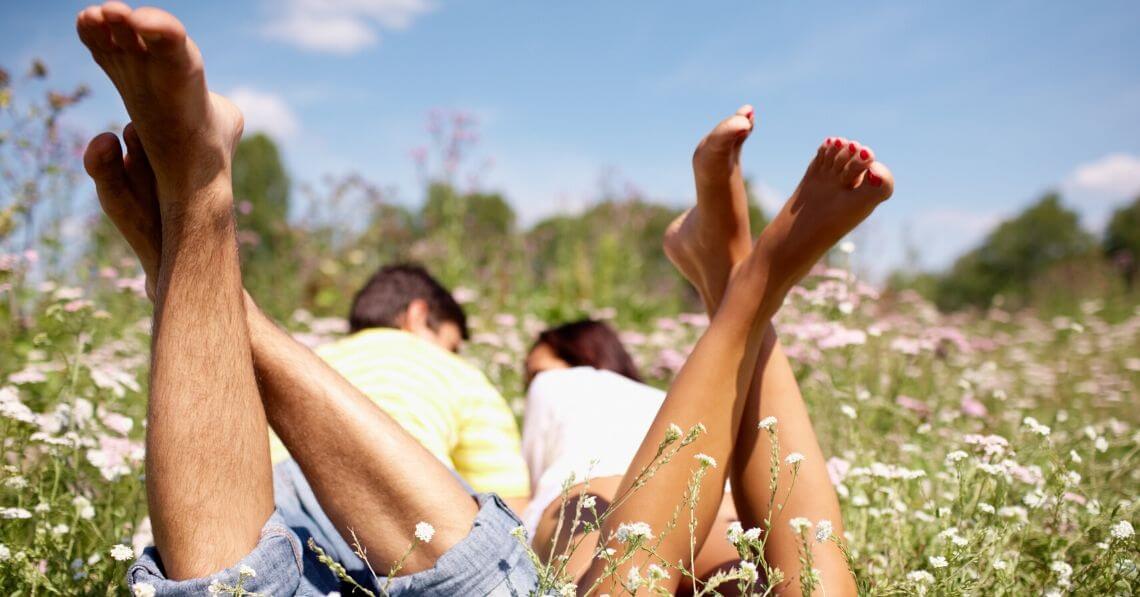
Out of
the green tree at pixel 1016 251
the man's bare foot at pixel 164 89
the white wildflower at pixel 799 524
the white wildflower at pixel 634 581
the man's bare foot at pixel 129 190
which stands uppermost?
the green tree at pixel 1016 251

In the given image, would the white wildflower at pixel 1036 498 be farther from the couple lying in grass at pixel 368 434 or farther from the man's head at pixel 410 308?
the man's head at pixel 410 308

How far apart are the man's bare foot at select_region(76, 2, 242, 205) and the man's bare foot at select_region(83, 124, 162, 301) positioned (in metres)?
0.16

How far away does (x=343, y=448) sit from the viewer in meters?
1.38

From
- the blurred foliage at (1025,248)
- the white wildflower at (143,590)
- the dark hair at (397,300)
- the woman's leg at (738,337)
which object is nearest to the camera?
the white wildflower at (143,590)

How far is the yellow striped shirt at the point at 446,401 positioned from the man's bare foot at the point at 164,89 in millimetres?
922

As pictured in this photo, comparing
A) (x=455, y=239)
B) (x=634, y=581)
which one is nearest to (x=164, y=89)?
(x=634, y=581)

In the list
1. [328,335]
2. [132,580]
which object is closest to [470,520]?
[132,580]

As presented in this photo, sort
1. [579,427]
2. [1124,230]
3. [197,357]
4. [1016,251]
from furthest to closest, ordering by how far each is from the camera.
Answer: [1016,251] < [1124,230] < [579,427] < [197,357]

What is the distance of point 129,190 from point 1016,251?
31810mm

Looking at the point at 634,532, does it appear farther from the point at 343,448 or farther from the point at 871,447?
the point at 871,447

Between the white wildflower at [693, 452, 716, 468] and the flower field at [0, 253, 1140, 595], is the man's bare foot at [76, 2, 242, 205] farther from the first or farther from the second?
the white wildflower at [693, 452, 716, 468]

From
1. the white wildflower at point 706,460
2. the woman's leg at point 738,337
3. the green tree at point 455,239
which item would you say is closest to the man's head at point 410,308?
the woman's leg at point 738,337

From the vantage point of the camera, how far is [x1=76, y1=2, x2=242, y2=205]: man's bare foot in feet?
3.42

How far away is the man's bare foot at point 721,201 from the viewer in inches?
68.9
